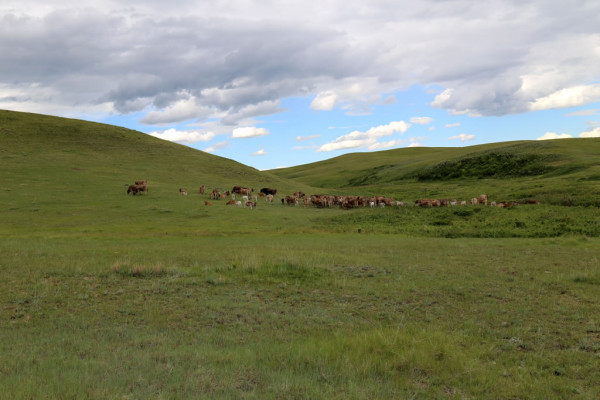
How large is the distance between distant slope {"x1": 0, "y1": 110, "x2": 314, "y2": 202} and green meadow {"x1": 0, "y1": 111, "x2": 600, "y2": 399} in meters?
17.9

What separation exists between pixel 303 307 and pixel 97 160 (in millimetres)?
59879

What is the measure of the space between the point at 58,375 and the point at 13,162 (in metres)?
59.6

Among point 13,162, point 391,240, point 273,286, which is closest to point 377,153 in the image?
point 13,162

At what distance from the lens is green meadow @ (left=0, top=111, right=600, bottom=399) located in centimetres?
635

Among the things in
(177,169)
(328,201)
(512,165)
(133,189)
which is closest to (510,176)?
(512,165)

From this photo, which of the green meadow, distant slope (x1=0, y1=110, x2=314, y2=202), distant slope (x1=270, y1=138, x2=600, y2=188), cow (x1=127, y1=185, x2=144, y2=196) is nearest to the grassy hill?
distant slope (x1=270, y1=138, x2=600, y2=188)

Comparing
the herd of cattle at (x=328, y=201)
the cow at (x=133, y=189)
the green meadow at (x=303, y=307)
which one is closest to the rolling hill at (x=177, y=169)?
the cow at (x=133, y=189)

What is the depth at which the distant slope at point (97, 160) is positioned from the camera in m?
50.2

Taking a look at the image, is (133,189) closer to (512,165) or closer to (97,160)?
(97,160)

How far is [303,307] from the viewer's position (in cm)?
1108

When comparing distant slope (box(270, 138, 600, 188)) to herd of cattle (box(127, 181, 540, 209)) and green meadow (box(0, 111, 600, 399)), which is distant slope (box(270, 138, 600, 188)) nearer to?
herd of cattle (box(127, 181, 540, 209))

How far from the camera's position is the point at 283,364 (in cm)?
693

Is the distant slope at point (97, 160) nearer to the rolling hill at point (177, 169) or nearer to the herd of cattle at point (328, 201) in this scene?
the rolling hill at point (177, 169)

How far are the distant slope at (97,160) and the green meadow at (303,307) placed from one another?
17940 mm
